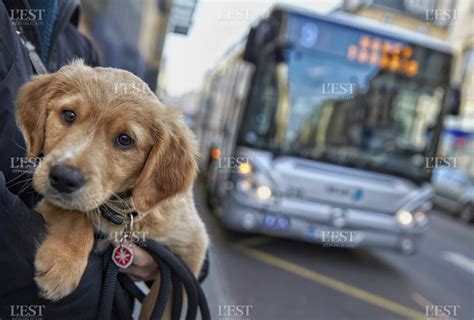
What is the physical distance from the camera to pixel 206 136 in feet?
38.2

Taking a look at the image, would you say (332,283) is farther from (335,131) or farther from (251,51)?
(251,51)

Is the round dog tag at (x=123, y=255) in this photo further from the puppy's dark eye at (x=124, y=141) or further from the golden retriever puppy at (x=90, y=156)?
the puppy's dark eye at (x=124, y=141)

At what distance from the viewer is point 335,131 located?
722cm

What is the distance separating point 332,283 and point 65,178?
5.70 meters

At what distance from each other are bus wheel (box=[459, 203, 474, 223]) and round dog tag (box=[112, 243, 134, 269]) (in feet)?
53.6

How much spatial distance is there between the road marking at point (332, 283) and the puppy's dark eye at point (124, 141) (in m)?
5.19

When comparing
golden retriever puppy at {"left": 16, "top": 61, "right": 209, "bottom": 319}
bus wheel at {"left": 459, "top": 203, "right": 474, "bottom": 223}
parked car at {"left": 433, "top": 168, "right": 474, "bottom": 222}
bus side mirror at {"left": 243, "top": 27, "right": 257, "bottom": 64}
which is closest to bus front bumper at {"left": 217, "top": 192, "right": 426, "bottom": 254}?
bus side mirror at {"left": 243, "top": 27, "right": 257, "bottom": 64}

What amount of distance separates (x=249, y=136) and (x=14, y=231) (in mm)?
5748

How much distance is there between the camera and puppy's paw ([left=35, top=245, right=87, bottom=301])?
5.09 feet

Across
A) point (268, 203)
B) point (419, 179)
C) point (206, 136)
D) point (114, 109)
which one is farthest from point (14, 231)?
point (206, 136)

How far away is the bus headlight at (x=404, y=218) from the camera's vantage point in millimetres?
7332

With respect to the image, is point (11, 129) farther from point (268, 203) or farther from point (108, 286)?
point (268, 203)

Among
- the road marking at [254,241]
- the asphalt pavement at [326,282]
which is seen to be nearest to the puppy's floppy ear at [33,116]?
the asphalt pavement at [326,282]

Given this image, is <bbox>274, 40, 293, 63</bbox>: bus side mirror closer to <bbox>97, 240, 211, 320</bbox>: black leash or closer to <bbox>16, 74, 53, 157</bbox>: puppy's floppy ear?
<bbox>97, 240, 211, 320</bbox>: black leash
